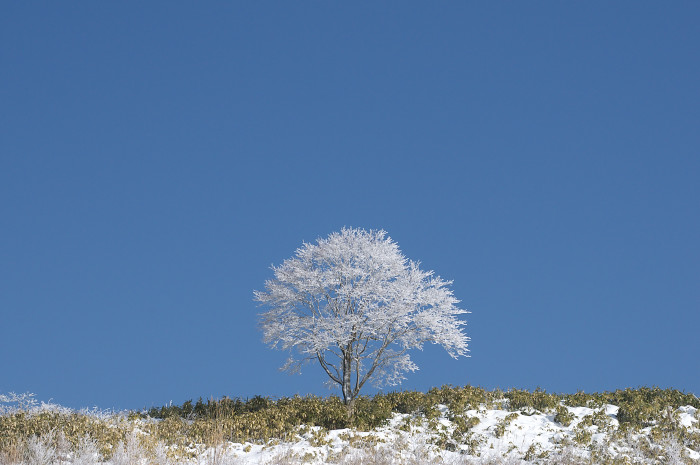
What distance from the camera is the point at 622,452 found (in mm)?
13555

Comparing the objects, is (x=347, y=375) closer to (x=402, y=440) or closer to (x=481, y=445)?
(x=402, y=440)

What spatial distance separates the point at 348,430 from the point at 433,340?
7.65 m

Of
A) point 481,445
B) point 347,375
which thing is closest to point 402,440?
point 481,445

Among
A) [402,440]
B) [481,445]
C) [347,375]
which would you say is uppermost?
[347,375]

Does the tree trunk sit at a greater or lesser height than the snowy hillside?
greater

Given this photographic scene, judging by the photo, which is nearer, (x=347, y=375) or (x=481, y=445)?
(x=481, y=445)

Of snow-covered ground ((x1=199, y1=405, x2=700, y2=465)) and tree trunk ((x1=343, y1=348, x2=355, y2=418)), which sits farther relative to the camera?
tree trunk ((x1=343, y1=348, x2=355, y2=418))

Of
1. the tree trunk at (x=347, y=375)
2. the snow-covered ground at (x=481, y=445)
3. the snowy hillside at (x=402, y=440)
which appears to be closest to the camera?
the snowy hillside at (x=402, y=440)

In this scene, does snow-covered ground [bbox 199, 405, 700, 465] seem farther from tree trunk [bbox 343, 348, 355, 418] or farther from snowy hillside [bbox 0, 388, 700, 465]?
tree trunk [bbox 343, 348, 355, 418]

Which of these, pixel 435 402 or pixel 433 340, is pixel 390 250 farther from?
pixel 435 402

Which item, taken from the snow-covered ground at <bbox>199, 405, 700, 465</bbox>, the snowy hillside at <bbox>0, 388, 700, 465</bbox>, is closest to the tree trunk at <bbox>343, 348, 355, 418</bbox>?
the snowy hillside at <bbox>0, 388, 700, 465</bbox>

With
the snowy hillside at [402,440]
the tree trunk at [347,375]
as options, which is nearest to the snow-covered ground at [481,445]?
the snowy hillside at [402,440]

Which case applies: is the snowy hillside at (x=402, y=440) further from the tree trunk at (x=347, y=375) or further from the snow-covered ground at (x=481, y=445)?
the tree trunk at (x=347, y=375)

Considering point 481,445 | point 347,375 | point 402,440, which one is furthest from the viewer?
point 347,375
